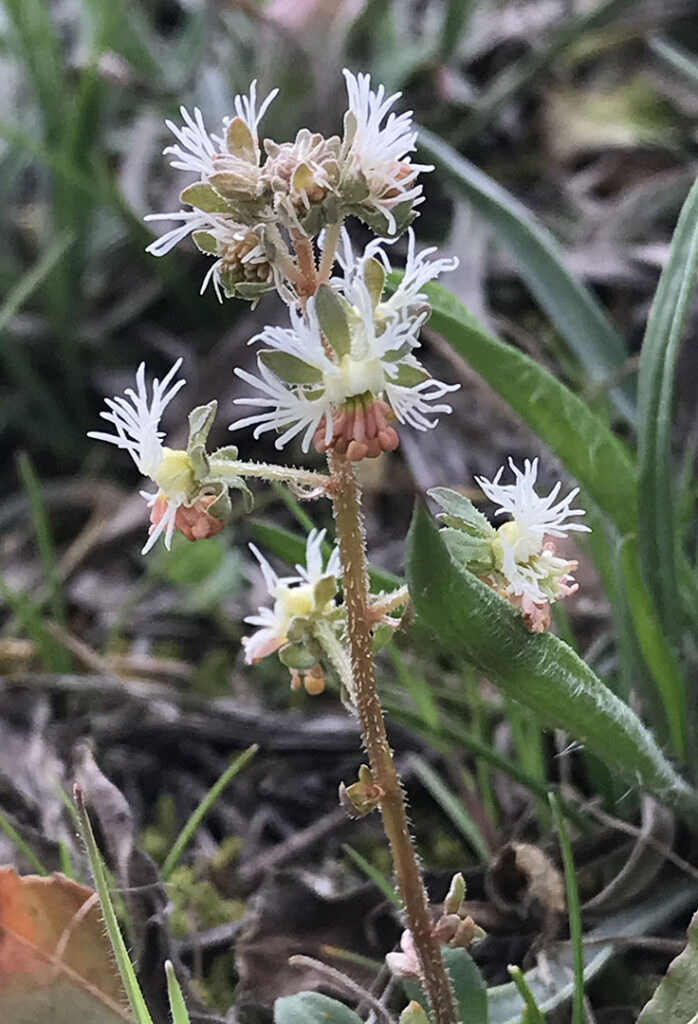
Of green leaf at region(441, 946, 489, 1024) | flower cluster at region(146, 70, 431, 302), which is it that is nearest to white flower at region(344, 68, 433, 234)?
flower cluster at region(146, 70, 431, 302)

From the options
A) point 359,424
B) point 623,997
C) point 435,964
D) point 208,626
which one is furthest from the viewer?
point 208,626

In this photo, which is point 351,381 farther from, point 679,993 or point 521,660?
point 679,993

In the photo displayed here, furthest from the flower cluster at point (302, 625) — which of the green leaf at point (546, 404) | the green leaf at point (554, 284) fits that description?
the green leaf at point (554, 284)

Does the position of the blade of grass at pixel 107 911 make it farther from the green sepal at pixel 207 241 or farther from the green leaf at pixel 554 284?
the green leaf at pixel 554 284

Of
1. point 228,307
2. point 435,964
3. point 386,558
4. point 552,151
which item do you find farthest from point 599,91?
point 435,964

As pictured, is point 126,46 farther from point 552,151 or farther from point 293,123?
point 552,151

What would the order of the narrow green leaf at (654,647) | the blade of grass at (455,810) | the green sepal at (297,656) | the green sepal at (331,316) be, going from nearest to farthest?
the green sepal at (331,316) → the green sepal at (297,656) → the narrow green leaf at (654,647) → the blade of grass at (455,810)

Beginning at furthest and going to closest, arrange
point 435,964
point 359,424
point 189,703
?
point 189,703 < point 435,964 < point 359,424
